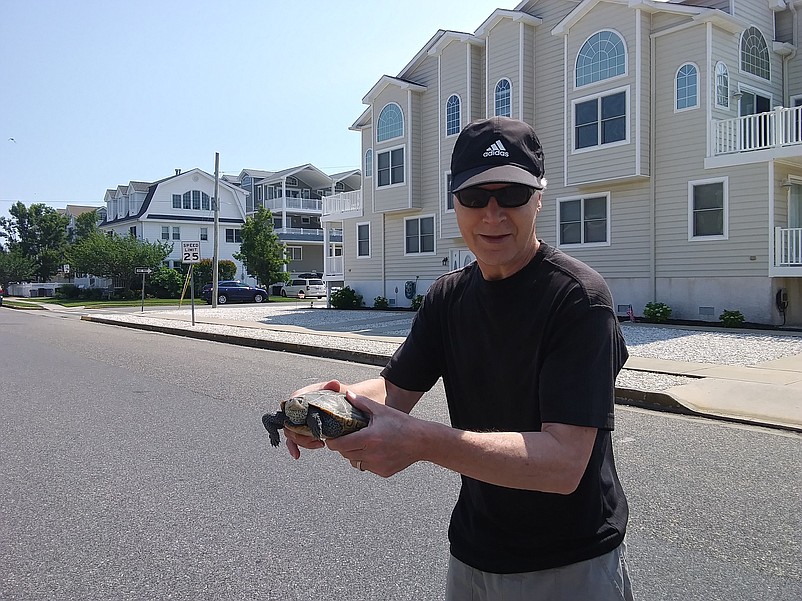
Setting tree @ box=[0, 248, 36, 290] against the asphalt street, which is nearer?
the asphalt street

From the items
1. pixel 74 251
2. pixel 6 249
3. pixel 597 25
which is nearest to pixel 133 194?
pixel 74 251

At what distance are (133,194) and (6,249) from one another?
22.4 meters

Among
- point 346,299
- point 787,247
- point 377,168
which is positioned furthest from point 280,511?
point 346,299

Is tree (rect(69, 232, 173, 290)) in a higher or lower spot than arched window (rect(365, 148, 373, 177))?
lower

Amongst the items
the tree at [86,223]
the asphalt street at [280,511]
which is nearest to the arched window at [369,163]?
the asphalt street at [280,511]

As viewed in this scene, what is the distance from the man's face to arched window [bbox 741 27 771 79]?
22.1m

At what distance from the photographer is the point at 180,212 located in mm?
59500

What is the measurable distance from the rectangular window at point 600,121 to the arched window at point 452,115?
561 centimetres

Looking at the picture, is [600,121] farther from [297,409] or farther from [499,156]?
[297,409]

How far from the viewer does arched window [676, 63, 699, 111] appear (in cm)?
2012

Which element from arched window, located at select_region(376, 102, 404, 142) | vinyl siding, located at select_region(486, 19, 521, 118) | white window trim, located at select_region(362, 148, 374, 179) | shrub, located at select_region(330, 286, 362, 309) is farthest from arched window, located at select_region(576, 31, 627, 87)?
shrub, located at select_region(330, 286, 362, 309)

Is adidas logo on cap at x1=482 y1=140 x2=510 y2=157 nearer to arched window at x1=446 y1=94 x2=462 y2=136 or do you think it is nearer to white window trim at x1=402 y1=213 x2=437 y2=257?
arched window at x1=446 y1=94 x2=462 y2=136

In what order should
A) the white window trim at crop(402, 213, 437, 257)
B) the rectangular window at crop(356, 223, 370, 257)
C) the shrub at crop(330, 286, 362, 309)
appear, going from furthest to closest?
the rectangular window at crop(356, 223, 370, 257) < the shrub at crop(330, 286, 362, 309) < the white window trim at crop(402, 213, 437, 257)

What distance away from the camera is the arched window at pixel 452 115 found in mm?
26825
